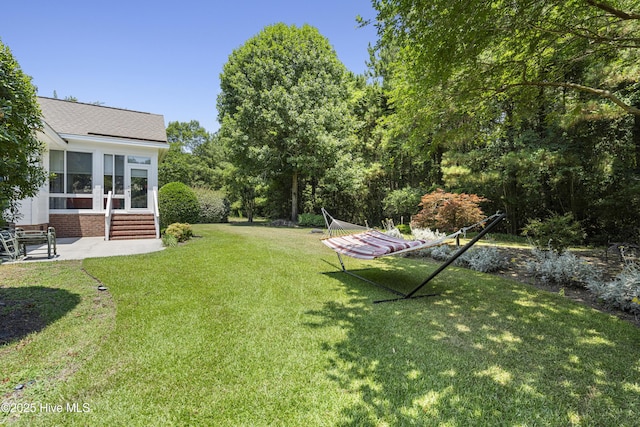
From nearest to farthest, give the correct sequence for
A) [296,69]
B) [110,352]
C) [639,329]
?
[110,352] → [639,329] → [296,69]

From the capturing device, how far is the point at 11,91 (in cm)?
292

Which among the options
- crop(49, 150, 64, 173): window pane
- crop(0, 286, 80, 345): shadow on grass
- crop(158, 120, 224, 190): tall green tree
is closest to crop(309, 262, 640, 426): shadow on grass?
crop(0, 286, 80, 345): shadow on grass

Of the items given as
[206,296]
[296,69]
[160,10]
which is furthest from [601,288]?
[296,69]

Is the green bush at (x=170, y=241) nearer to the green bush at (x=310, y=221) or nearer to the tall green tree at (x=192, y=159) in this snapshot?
the green bush at (x=310, y=221)

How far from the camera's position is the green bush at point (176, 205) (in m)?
10.4

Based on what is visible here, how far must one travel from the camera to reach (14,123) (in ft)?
10.0

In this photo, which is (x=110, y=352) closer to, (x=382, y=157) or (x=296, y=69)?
(x=382, y=157)

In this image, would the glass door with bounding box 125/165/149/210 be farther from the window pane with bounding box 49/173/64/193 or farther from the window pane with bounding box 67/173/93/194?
the window pane with bounding box 49/173/64/193

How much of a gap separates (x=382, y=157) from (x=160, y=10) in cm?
1317

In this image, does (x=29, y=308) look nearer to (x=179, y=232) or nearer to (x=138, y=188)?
(x=179, y=232)

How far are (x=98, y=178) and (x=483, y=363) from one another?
13177 millimetres

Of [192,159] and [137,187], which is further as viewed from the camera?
[192,159]

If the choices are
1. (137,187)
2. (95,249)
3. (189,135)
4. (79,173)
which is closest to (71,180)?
(79,173)

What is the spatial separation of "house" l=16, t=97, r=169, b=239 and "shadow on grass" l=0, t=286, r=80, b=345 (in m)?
6.20
